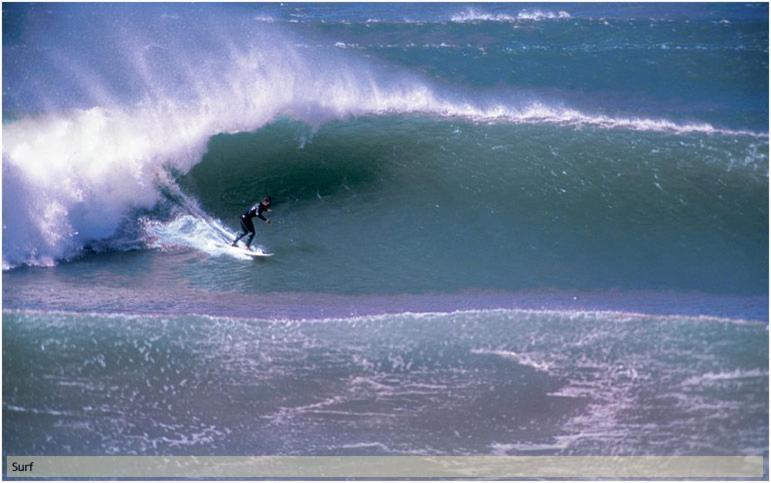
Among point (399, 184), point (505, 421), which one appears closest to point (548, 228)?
point (399, 184)

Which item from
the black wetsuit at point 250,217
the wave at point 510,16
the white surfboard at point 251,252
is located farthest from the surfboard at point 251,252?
the wave at point 510,16

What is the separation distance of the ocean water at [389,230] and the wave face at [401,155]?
0.05 meters

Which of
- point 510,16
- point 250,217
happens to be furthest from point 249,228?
point 510,16

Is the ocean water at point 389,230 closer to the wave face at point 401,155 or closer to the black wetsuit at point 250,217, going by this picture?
the wave face at point 401,155

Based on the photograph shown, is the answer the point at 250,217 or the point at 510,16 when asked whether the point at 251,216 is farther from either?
the point at 510,16

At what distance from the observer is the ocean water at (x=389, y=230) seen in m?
8.05

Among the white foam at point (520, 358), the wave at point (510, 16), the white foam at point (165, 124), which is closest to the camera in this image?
the white foam at point (520, 358)

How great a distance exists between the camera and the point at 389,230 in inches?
454

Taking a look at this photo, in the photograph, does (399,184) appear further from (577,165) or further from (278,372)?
(278,372)

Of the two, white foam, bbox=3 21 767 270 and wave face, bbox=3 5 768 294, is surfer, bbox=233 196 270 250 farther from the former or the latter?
white foam, bbox=3 21 767 270

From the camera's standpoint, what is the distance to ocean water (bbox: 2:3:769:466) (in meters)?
8.05

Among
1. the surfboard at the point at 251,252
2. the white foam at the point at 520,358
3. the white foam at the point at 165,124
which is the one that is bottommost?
the white foam at the point at 520,358

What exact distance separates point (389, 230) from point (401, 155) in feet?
6.00

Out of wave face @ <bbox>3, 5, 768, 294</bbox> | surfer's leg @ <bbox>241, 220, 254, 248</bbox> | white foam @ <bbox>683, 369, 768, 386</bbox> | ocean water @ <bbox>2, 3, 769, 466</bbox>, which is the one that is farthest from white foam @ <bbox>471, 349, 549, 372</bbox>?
surfer's leg @ <bbox>241, 220, 254, 248</bbox>
